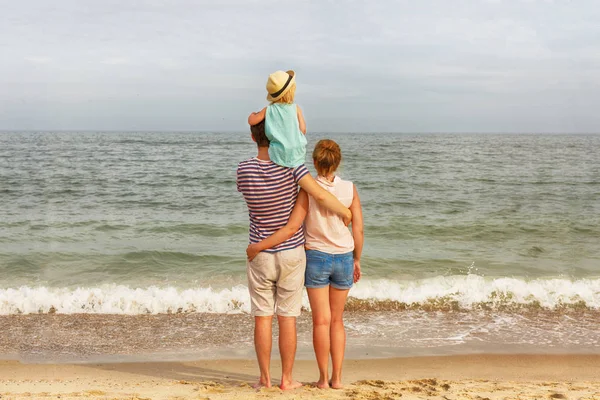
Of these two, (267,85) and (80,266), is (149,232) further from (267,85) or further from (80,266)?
(267,85)

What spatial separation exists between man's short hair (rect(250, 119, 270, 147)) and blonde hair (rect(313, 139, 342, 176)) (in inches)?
13.2

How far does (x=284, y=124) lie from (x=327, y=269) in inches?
38.0

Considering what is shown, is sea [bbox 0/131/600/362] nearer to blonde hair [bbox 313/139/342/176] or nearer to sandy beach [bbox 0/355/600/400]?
sandy beach [bbox 0/355/600/400]

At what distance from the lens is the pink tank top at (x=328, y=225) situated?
136 inches

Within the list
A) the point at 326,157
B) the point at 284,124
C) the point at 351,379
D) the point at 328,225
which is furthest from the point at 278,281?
the point at 351,379

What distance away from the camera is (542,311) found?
6.55 metres

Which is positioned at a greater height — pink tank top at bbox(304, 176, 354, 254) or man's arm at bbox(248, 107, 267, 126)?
man's arm at bbox(248, 107, 267, 126)

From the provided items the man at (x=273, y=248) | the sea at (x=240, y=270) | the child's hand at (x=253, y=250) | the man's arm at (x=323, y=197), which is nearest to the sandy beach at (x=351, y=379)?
the sea at (x=240, y=270)

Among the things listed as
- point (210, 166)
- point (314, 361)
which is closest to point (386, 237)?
point (314, 361)

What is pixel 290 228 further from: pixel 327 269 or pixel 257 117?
pixel 257 117

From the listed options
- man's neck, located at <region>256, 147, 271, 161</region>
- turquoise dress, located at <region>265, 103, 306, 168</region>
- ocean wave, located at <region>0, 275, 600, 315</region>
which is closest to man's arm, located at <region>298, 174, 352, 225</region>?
turquoise dress, located at <region>265, 103, 306, 168</region>

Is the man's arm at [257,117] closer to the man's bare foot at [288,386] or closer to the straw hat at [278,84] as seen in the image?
the straw hat at [278,84]

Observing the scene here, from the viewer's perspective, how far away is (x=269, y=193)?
132 inches

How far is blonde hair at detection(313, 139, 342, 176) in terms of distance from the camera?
3439mm
